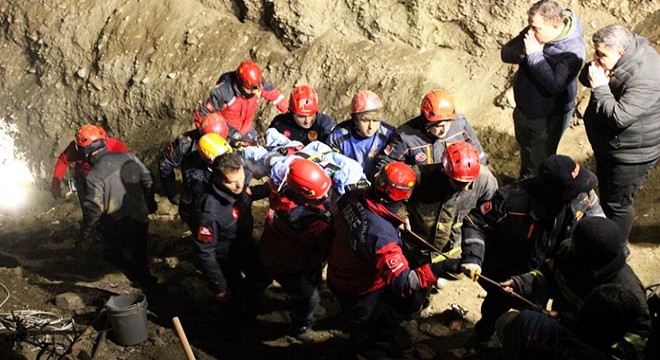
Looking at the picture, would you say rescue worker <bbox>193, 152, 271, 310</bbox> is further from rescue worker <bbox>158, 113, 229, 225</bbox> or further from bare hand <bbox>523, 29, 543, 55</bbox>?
bare hand <bbox>523, 29, 543, 55</bbox>

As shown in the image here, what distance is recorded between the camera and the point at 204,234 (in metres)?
5.60

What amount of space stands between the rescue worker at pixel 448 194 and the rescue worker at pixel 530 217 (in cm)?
39

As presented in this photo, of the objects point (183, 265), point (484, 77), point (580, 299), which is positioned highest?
point (484, 77)

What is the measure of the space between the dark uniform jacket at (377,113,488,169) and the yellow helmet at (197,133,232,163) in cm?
162

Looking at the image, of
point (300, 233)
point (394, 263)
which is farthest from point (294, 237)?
point (394, 263)

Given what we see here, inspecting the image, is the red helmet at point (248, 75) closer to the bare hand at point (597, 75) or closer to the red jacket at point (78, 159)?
the red jacket at point (78, 159)

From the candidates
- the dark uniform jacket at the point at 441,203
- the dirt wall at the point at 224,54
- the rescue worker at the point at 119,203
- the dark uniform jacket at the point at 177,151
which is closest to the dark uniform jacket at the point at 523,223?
the dark uniform jacket at the point at 441,203

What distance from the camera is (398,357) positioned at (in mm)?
5684

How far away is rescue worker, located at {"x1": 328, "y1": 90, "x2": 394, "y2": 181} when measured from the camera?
637 centimetres

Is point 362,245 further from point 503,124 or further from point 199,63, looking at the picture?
point 199,63

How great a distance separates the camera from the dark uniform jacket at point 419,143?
5.96 m

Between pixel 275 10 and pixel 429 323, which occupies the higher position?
pixel 275 10

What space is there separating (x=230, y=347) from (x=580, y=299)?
3.56 meters

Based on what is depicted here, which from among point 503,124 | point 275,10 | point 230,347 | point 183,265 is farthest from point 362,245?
point 275,10
